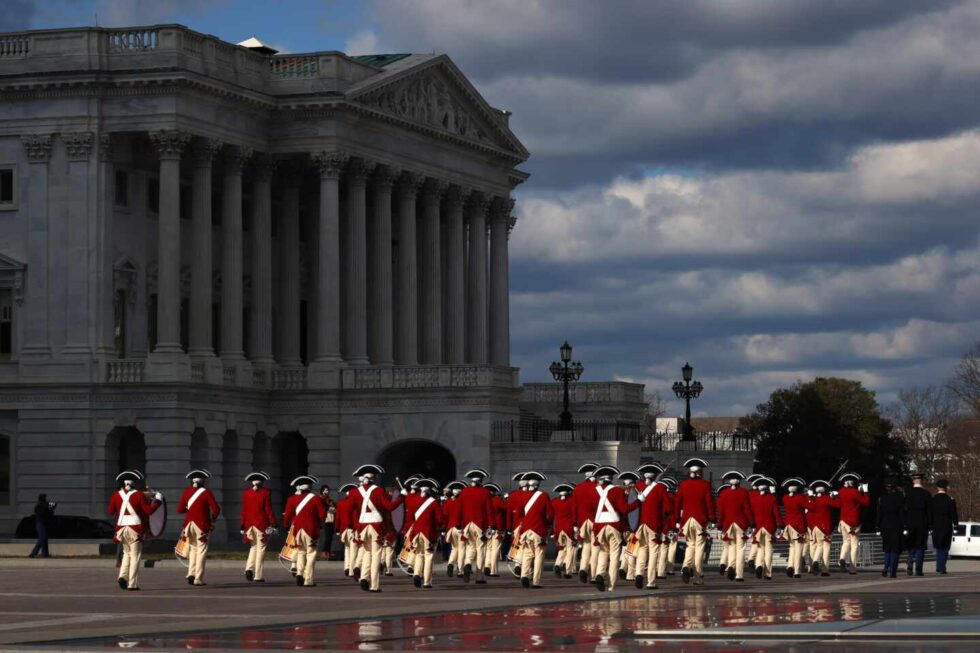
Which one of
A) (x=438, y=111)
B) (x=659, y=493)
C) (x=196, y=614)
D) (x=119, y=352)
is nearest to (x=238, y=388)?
(x=119, y=352)

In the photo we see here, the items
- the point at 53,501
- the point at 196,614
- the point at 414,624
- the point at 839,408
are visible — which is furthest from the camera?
the point at 839,408

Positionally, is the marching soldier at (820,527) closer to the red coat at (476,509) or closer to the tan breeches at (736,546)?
the tan breeches at (736,546)

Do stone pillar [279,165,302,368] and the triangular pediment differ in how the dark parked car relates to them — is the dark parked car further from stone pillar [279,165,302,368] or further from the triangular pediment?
the triangular pediment

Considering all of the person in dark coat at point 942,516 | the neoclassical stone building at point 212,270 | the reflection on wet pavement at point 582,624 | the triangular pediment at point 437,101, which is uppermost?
the triangular pediment at point 437,101

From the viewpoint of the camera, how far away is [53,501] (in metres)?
79.9

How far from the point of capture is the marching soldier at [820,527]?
170ft

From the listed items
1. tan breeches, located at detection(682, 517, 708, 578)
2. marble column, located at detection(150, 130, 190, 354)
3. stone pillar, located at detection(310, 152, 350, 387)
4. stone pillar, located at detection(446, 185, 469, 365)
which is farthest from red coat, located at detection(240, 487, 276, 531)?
stone pillar, located at detection(446, 185, 469, 365)

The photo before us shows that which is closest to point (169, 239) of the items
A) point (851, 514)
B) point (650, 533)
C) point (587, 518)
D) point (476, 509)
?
point (851, 514)

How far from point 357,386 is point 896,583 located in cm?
4372

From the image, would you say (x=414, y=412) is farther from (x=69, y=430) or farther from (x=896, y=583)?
(x=896, y=583)

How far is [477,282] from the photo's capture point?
100500 mm

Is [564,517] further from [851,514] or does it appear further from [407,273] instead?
[407,273]

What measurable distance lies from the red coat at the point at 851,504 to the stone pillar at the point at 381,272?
131ft

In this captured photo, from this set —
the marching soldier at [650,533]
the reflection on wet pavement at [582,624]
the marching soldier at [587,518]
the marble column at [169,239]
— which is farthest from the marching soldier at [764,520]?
the marble column at [169,239]
